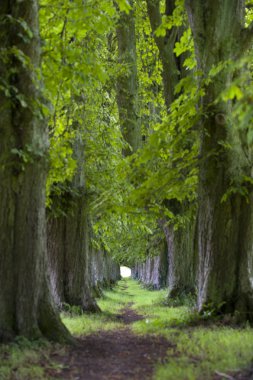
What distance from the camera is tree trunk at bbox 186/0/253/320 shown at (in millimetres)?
9461

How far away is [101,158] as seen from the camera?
1412 centimetres

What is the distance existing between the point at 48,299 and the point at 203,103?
513 centimetres

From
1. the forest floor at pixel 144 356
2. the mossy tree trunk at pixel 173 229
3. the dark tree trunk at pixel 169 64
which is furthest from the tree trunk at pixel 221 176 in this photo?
the mossy tree trunk at pixel 173 229

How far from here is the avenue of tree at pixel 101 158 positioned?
707cm

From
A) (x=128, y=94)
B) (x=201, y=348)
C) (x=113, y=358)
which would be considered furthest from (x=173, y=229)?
(x=113, y=358)

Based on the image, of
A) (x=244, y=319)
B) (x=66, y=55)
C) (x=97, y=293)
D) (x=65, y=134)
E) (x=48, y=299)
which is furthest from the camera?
(x=97, y=293)

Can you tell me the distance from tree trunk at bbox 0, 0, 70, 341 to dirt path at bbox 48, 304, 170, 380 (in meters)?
0.65

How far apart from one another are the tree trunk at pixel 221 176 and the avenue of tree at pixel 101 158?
0.02m

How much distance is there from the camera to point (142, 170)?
392 inches

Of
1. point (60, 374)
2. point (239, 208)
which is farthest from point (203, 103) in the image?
point (60, 374)

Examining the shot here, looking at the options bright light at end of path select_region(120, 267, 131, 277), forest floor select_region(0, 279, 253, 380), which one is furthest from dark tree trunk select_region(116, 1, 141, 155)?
bright light at end of path select_region(120, 267, 131, 277)

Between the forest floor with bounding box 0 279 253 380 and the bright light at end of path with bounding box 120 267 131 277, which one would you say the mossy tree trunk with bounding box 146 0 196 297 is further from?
the bright light at end of path with bounding box 120 267 131 277

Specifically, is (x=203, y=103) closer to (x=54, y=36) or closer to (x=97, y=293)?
(x=54, y=36)

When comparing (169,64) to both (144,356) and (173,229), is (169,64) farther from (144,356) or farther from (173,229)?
(144,356)
